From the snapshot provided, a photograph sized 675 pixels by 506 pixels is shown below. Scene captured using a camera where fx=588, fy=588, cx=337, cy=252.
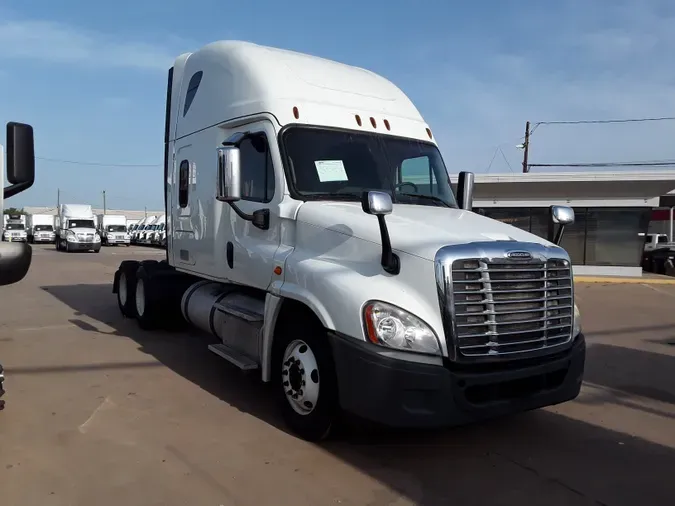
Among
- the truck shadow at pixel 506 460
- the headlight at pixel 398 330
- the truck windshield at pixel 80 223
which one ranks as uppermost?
the truck windshield at pixel 80 223

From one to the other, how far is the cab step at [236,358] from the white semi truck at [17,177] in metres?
2.00

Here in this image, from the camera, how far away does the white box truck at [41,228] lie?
162 ft

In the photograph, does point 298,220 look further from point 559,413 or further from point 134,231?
point 134,231

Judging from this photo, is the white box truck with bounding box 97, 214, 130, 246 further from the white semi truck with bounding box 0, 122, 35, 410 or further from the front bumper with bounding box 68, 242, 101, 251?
the white semi truck with bounding box 0, 122, 35, 410

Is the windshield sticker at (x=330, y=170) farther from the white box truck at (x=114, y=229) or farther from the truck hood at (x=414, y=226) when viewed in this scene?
the white box truck at (x=114, y=229)

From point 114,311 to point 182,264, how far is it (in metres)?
4.26

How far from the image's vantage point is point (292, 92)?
5656mm

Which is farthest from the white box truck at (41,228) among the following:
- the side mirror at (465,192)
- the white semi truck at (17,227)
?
the side mirror at (465,192)

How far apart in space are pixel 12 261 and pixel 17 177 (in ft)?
2.31

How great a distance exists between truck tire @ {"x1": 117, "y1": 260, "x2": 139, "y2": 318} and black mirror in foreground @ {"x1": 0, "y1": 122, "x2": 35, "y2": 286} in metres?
5.22

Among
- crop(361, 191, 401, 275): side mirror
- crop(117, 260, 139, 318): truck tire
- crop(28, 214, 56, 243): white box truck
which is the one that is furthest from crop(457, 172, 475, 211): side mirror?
crop(28, 214, 56, 243): white box truck

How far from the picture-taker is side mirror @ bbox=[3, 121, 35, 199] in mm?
4305

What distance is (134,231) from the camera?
52062 millimetres

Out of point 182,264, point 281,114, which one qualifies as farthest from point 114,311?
point 281,114
